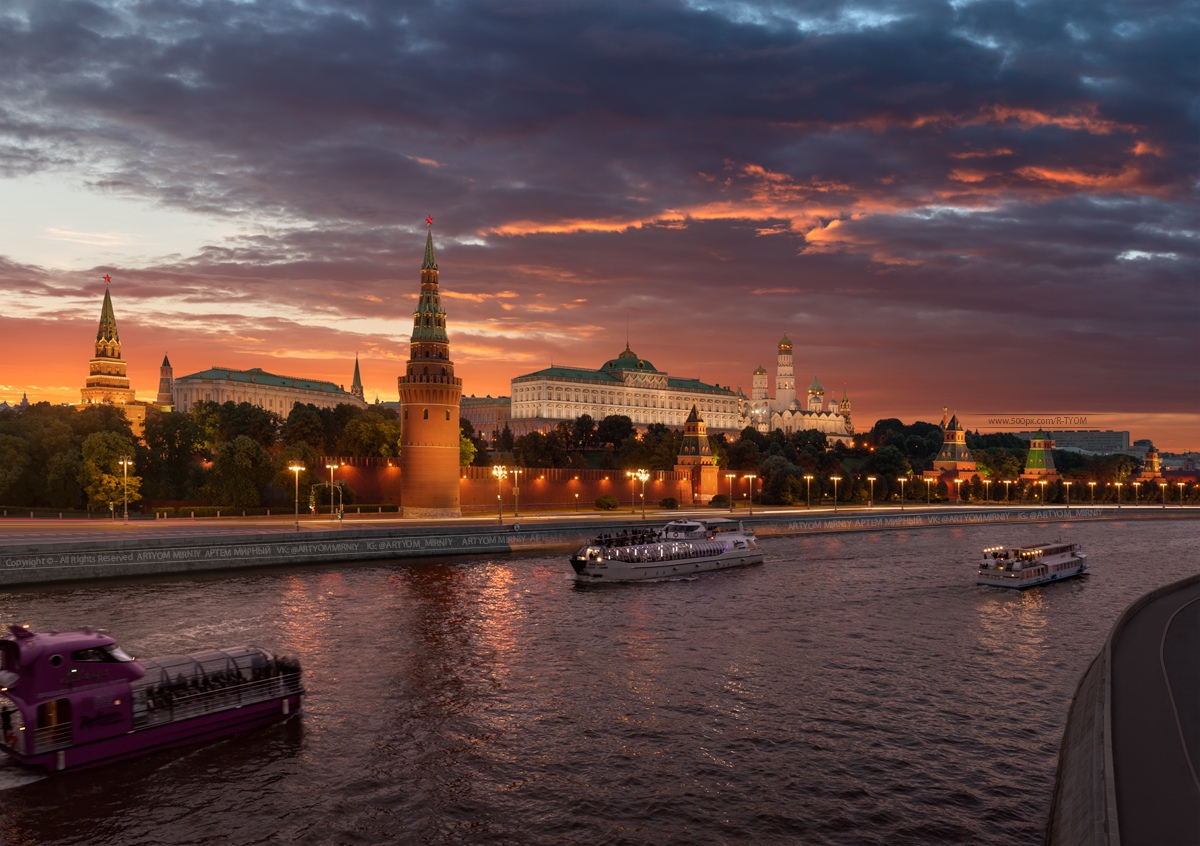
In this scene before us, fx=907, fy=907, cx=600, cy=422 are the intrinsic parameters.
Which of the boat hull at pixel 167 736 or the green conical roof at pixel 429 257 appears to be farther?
the green conical roof at pixel 429 257

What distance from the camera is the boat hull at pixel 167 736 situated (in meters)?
24.6

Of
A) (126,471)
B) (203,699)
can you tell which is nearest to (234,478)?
(126,471)

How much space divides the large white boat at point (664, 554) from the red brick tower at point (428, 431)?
97.1 ft

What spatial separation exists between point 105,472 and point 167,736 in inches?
2712

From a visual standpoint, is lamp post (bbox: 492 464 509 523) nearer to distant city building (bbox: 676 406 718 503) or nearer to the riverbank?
the riverbank

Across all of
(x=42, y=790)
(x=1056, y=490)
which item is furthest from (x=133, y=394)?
(x=1056, y=490)

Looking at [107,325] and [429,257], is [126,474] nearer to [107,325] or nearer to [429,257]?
[429,257]

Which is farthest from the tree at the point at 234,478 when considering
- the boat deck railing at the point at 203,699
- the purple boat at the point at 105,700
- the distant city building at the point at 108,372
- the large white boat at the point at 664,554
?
the distant city building at the point at 108,372

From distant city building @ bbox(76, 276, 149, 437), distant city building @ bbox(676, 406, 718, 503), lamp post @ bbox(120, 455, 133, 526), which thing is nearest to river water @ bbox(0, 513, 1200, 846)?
lamp post @ bbox(120, 455, 133, 526)

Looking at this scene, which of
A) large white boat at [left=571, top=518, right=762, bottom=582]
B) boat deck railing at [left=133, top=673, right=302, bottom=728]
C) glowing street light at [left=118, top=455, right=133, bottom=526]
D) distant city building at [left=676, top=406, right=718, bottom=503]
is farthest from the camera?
distant city building at [left=676, top=406, right=718, bottom=503]

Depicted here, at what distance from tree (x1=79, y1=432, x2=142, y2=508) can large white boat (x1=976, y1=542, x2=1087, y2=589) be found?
74.0m

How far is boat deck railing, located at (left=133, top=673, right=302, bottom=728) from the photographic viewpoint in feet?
85.8

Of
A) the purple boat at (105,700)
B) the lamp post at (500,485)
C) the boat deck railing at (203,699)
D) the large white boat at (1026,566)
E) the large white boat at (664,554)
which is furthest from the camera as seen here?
the lamp post at (500,485)

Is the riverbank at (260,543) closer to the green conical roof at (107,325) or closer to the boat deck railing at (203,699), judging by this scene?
the boat deck railing at (203,699)
